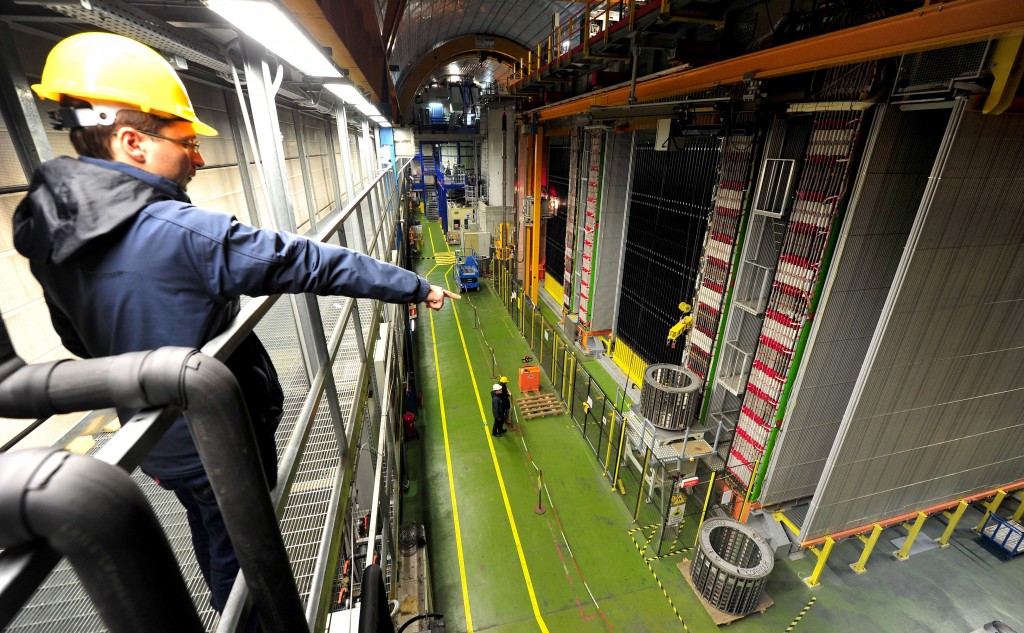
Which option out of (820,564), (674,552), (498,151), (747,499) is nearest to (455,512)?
(674,552)

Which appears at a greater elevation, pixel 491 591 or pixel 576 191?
pixel 576 191

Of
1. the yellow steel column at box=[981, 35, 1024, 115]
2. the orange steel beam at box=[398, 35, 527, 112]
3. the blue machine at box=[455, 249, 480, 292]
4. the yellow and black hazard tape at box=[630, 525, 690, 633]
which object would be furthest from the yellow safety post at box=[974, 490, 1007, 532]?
the orange steel beam at box=[398, 35, 527, 112]

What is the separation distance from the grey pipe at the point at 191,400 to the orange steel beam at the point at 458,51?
27.0m

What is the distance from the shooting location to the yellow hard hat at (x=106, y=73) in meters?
1.59

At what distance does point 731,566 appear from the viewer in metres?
6.43

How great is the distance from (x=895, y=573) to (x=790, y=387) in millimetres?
3805

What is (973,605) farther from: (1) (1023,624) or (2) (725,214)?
(2) (725,214)

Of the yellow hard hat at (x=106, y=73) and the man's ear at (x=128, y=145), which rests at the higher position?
the yellow hard hat at (x=106, y=73)

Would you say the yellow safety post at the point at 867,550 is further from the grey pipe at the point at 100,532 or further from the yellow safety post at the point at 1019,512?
the grey pipe at the point at 100,532

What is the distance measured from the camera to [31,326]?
273 centimetres

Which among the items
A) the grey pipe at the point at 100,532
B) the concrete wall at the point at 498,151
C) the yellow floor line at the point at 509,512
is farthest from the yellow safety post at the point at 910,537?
the concrete wall at the point at 498,151

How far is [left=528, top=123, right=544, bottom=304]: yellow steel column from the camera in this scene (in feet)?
55.1

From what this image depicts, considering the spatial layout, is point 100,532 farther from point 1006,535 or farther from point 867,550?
point 1006,535

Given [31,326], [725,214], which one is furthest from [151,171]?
[725,214]
